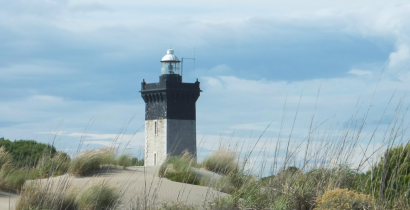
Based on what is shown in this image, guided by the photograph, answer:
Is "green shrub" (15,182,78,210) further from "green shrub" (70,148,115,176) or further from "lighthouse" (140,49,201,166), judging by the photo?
"lighthouse" (140,49,201,166)

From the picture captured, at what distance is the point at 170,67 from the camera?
2933cm

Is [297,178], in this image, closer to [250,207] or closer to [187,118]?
[250,207]

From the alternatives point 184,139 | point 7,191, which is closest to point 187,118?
point 184,139

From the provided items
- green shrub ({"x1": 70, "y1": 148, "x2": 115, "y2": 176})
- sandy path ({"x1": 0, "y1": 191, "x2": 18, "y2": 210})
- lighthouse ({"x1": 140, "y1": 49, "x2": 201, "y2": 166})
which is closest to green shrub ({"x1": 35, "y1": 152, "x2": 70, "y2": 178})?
green shrub ({"x1": 70, "y1": 148, "x2": 115, "y2": 176})

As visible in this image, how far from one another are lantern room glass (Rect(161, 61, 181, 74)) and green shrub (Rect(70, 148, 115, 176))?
64.4 ft

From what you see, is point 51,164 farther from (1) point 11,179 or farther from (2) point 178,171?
(2) point 178,171

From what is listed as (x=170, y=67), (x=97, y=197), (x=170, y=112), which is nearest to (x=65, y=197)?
(x=97, y=197)

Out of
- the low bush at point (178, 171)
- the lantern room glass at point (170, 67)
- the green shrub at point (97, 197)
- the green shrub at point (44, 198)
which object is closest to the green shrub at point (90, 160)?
the low bush at point (178, 171)

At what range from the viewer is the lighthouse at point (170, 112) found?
28.8 meters

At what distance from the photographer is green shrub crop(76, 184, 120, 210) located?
639 cm

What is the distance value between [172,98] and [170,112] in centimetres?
81

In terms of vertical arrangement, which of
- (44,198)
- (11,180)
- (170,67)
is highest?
(170,67)

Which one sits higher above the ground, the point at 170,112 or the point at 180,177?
the point at 170,112

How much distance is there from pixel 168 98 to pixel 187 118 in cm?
169
